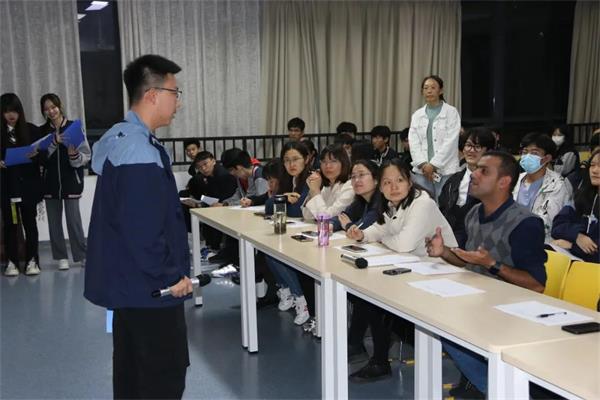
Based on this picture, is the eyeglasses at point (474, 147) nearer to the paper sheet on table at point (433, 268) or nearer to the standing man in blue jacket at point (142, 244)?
the paper sheet on table at point (433, 268)

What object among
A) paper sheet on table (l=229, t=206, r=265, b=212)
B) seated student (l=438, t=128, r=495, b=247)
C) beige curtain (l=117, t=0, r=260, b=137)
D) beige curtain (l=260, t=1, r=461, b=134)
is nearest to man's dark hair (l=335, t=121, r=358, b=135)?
beige curtain (l=260, t=1, r=461, b=134)

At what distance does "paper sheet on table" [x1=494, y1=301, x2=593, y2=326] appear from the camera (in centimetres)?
183

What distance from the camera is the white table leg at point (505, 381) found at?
1.58 metres

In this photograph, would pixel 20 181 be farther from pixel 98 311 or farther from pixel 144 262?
pixel 144 262

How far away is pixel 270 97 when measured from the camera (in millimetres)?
→ 7176

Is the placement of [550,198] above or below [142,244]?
below

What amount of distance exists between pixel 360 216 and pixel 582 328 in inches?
77.1

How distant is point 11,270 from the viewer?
5.39 m

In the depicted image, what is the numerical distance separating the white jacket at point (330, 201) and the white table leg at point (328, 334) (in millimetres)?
1257

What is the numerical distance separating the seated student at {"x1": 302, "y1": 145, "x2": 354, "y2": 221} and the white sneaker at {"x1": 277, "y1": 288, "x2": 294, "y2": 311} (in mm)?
543

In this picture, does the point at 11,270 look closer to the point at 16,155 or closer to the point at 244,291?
the point at 16,155

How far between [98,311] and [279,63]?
3761 millimetres

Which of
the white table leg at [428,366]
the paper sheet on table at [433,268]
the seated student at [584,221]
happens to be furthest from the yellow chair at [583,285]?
the seated student at [584,221]

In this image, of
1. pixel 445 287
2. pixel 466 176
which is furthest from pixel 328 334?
pixel 466 176
